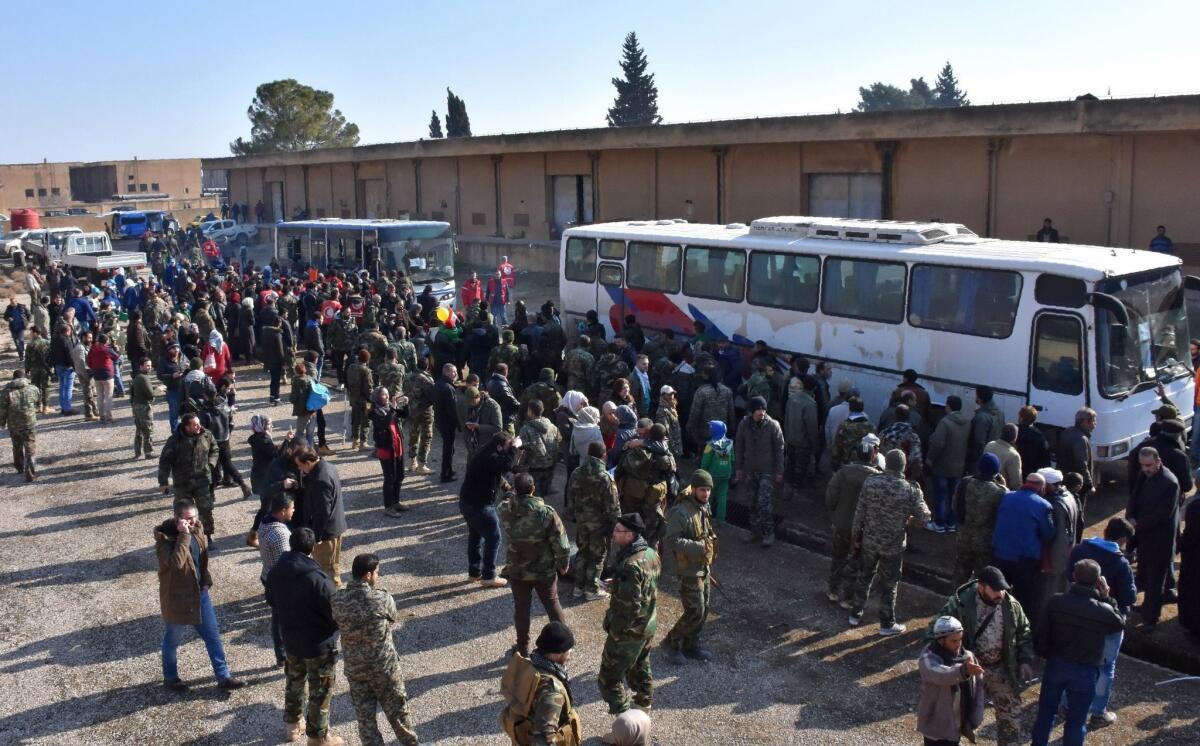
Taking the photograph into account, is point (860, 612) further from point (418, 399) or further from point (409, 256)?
point (409, 256)

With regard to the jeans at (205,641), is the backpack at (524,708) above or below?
above

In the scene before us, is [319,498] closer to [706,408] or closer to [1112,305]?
[706,408]

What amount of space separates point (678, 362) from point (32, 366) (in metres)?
11.2

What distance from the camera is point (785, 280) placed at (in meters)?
15.7

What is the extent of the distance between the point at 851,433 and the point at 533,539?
4.13m

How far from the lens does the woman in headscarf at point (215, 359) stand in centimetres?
1648

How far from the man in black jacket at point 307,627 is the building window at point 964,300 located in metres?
8.69

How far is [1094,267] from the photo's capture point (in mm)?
11852

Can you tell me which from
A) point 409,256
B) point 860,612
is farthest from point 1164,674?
point 409,256

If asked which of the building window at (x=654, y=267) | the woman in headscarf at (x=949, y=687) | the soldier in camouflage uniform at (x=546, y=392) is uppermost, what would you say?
the building window at (x=654, y=267)

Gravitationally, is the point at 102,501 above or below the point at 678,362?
below

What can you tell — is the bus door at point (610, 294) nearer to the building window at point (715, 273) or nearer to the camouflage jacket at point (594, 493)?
the building window at point (715, 273)

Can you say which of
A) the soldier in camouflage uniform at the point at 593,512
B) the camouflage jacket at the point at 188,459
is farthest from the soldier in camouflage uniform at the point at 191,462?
the soldier in camouflage uniform at the point at 593,512

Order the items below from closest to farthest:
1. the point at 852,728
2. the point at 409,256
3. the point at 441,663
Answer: the point at 852,728 < the point at 441,663 < the point at 409,256
